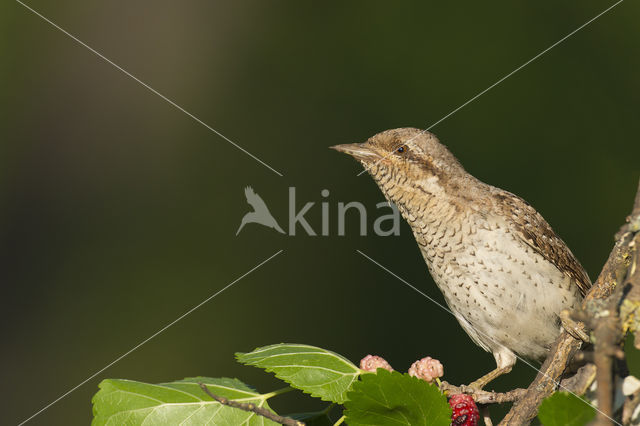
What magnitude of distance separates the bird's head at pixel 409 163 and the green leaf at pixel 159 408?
1.65 m

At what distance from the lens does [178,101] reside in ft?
21.7

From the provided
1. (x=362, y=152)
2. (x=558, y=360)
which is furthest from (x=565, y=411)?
(x=362, y=152)

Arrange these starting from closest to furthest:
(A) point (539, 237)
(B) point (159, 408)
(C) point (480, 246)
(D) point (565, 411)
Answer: (D) point (565, 411) < (B) point (159, 408) < (C) point (480, 246) < (A) point (539, 237)

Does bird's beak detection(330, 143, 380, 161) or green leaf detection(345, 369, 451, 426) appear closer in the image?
green leaf detection(345, 369, 451, 426)

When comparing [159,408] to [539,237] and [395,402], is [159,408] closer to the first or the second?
[395,402]

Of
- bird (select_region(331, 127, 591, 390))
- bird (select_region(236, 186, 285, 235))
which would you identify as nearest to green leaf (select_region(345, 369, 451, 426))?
bird (select_region(331, 127, 591, 390))

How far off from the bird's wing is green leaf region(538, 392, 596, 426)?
1.95 meters

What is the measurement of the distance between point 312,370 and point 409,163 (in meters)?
1.61

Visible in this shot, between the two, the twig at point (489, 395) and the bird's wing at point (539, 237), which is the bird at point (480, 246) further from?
the twig at point (489, 395)

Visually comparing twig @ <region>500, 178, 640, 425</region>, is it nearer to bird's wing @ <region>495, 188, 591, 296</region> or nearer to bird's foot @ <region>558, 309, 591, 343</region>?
bird's foot @ <region>558, 309, 591, 343</region>

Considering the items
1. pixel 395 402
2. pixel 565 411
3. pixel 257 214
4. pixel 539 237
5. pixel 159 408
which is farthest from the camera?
pixel 257 214

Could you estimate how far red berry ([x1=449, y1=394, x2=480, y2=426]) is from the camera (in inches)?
65.4

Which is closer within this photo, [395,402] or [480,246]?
[395,402]

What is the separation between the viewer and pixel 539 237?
287cm
